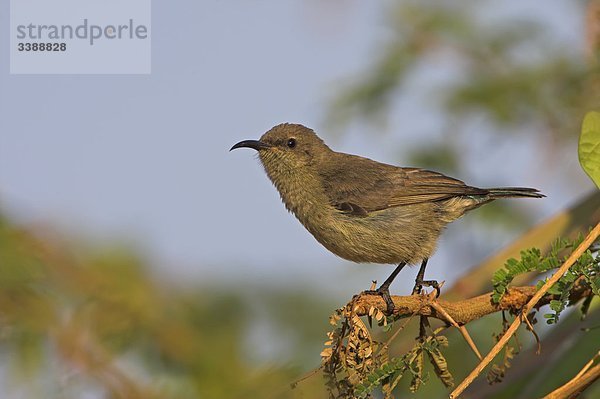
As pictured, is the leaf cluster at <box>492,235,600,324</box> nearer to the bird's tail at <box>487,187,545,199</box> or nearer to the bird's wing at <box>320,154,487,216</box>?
the bird's tail at <box>487,187,545,199</box>

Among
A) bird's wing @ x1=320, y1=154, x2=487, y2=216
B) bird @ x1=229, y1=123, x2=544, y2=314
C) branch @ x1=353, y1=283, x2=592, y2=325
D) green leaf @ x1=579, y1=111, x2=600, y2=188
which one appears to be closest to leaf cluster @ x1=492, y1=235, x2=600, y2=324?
branch @ x1=353, y1=283, x2=592, y2=325

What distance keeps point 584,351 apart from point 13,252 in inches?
88.7

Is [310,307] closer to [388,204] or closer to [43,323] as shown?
[388,204]

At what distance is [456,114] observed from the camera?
5492 mm

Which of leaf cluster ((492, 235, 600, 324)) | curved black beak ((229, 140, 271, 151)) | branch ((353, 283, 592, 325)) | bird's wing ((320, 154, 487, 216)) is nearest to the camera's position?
leaf cluster ((492, 235, 600, 324))

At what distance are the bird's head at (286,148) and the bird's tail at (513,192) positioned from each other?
1.19m

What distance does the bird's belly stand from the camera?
15.2 feet

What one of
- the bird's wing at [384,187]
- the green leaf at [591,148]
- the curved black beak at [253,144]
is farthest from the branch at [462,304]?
the curved black beak at [253,144]

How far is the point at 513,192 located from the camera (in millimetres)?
4699

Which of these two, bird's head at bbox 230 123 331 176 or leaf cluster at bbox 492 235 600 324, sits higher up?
bird's head at bbox 230 123 331 176

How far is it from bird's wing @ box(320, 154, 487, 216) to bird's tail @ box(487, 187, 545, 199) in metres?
0.06

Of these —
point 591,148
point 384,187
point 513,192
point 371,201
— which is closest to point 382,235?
point 371,201

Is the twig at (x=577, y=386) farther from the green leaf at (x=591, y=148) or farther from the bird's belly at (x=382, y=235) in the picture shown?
the bird's belly at (x=382, y=235)

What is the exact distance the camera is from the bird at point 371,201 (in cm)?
466
